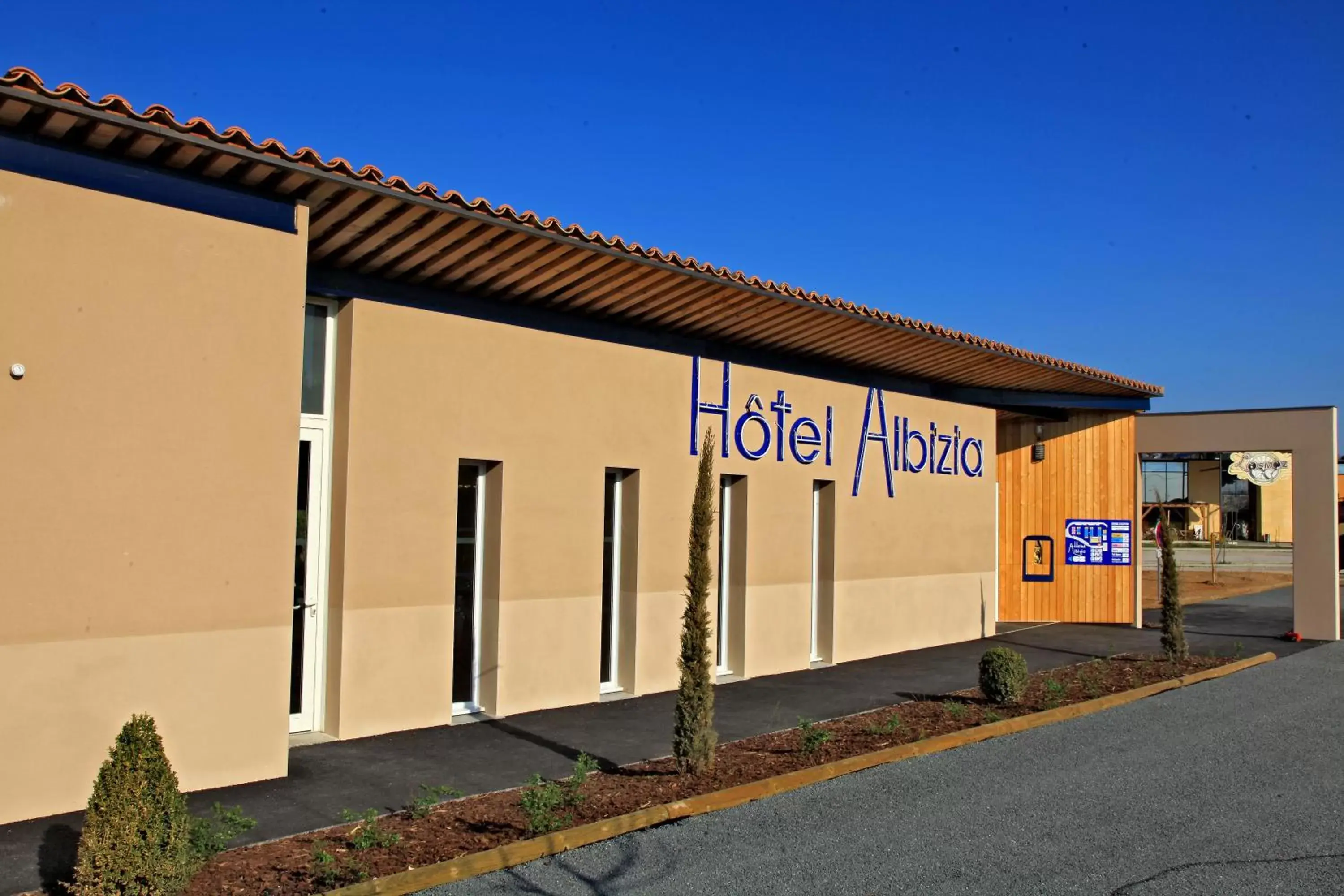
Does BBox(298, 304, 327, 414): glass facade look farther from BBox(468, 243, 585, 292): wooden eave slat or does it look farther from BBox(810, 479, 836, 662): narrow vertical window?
BBox(810, 479, 836, 662): narrow vertical window

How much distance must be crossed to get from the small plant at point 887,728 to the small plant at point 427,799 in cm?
398

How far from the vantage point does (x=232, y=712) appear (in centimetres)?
753

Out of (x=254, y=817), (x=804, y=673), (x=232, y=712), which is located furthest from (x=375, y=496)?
(x=804, y=673)

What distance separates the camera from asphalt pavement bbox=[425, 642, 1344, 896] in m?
5.83

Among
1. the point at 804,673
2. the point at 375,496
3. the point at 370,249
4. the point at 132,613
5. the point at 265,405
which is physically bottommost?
the point at 804,673

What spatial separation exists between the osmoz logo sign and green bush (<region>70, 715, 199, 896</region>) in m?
7.69

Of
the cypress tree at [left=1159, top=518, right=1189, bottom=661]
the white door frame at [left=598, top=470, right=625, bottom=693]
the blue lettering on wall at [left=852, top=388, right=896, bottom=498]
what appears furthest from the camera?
the blue lettering on wall at [left=852, top=388, right=896, bottom=498]

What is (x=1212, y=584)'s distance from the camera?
3356cm

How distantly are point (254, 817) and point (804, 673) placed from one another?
8072mm

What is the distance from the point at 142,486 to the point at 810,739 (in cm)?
545

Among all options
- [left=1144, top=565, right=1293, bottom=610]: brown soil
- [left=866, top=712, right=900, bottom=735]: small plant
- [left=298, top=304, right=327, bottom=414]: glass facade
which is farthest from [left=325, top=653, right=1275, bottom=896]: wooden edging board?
[left=1144, top=565, right=1293, bottom=610]: brown soil

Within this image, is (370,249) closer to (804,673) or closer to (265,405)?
(265,405)

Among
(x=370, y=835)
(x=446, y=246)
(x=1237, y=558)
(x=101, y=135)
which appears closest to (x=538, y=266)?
(x=446, y=246)

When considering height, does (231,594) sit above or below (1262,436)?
below
